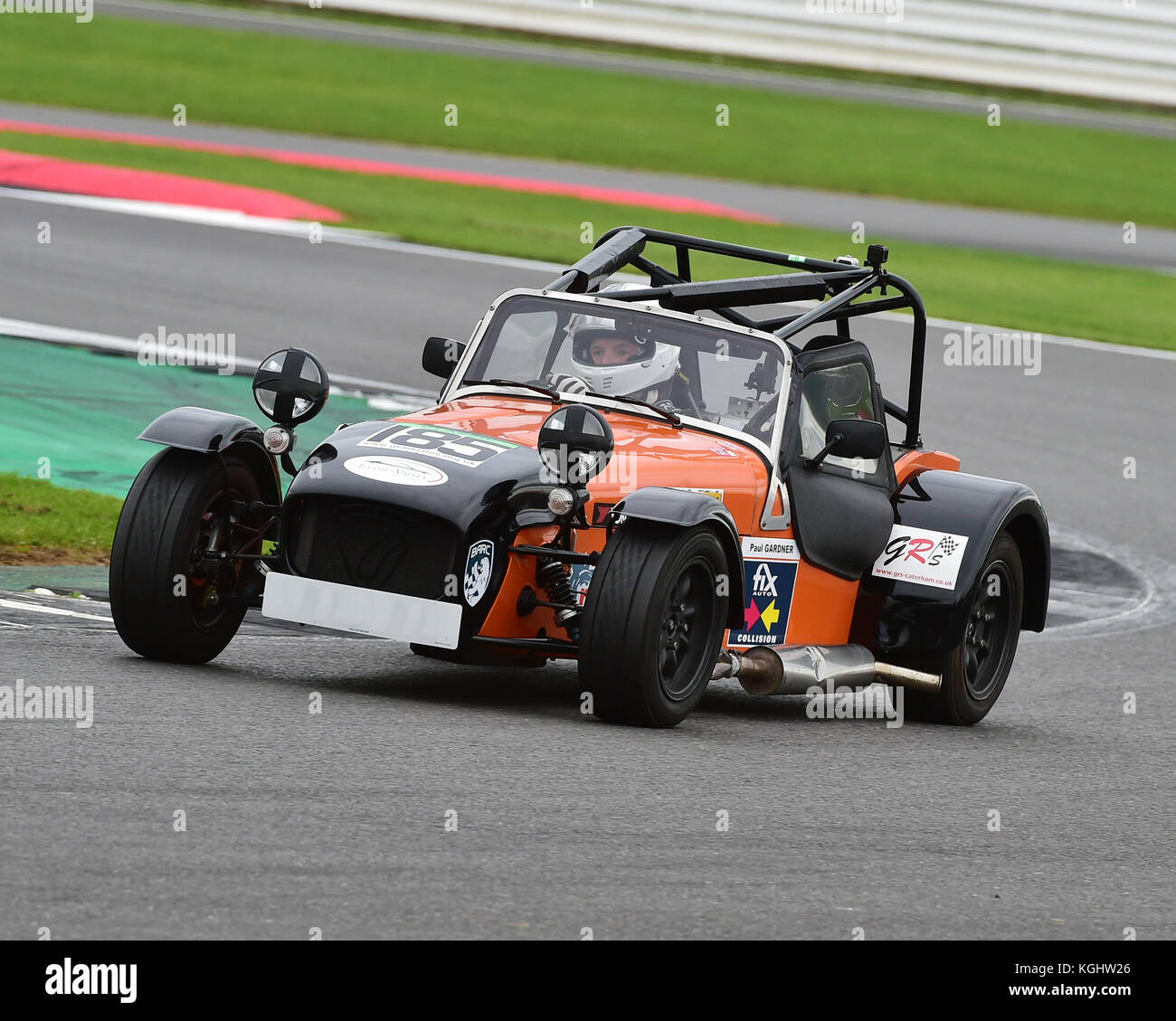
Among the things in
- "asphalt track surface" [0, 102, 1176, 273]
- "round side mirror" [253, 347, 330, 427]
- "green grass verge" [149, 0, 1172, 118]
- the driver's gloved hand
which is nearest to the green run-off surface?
"round side mirror" [253, 347, 330, 427]

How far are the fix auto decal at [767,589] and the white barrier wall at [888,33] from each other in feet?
129

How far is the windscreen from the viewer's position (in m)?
8.52

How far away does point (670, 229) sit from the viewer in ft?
82.9

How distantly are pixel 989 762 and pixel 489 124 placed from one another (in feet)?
92.0

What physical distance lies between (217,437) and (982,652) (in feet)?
11.6

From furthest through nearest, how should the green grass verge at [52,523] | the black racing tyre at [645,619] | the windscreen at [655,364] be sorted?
1. the green grass verge at [52,523]
2. the windscreen at [655,364]
3. the black racing tyre at [645,619]

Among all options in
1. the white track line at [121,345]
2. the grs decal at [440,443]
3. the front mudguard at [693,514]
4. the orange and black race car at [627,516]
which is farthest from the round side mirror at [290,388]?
→ the white track line at [121,345]

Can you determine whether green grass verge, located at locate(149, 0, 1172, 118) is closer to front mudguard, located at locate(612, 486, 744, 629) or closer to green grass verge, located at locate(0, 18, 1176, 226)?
green grass verge, located at locate(0, 18, 1176, 226)

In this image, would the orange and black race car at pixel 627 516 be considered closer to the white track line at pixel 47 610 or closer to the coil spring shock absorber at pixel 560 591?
the coil spring shock absorber at pixel 560 591

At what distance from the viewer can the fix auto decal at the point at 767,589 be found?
8211mm

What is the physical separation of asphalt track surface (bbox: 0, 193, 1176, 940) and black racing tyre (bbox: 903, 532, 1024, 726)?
172 mm

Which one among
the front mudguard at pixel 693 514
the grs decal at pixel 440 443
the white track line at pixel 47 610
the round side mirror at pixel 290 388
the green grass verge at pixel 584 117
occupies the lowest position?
the white track line at pixel 47 610

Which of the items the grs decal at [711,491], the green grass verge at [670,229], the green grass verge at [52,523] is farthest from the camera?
the green grass verge at [670,229]

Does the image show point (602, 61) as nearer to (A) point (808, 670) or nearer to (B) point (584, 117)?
(B) point (584, 117)
